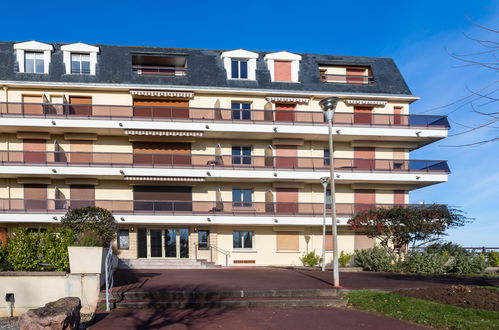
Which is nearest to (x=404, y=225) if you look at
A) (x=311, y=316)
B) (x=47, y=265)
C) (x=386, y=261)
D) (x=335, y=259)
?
(x=386, y=261)

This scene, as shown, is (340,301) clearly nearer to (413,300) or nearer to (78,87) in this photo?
(413,300)

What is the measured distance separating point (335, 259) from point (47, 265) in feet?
28.8

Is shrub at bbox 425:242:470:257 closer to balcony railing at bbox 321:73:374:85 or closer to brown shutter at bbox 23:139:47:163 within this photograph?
balcony railing at bbox 321:73:374:85

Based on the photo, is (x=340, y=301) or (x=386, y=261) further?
(x=386, y=261)

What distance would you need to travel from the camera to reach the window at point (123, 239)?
82.5 feet

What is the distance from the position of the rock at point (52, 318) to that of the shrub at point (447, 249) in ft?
60.8

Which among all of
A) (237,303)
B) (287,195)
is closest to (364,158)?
(287,195)

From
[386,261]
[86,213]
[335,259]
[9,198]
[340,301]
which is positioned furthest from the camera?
[9,198]

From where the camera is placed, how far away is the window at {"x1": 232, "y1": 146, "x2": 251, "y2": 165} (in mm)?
25919

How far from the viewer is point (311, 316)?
10.1 m

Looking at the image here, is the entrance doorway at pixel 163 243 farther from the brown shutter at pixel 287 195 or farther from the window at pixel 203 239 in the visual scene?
the brown shutter at pixel 287 195

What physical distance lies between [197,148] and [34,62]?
38.5ft

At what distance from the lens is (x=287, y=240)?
27.0m

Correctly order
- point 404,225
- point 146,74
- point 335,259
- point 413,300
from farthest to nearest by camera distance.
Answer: point 146,74, point 404,225, point 335,259, point 413,300
